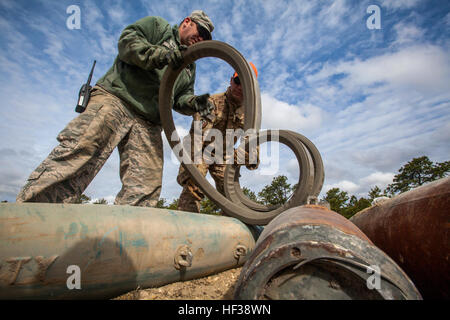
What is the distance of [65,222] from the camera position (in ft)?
3.58

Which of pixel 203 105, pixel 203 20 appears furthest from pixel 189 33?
pixel 203 105

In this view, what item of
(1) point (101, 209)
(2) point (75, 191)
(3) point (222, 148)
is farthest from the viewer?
(3) point (222, 148)

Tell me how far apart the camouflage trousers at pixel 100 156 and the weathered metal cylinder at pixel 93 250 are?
1.09 metres

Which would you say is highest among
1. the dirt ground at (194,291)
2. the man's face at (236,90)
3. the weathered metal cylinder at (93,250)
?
the man's face at (236,90)

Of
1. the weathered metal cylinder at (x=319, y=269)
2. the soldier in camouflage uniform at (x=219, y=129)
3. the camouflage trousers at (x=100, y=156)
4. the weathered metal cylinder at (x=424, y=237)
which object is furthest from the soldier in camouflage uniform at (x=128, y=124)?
the weathered metal cylinder at (x=424, y=237)

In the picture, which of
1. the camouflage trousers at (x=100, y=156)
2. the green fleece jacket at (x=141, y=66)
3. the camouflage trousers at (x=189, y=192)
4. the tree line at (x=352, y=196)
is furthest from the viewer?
the tree line at (x=352, y=196)

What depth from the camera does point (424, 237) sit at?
111 cm

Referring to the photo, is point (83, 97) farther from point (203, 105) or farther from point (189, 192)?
point (189, 192)

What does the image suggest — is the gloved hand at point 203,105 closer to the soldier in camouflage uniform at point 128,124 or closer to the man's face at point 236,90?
the soldier in camouflage uniform at point 128,124

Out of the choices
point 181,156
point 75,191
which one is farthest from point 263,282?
point 181,156

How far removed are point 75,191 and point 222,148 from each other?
2573 mm

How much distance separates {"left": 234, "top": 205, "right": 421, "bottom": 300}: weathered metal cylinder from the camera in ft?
2.17

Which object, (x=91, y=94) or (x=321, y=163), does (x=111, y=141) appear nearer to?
(x=91, y=94)

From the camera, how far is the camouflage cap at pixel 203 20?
9.84 ft
